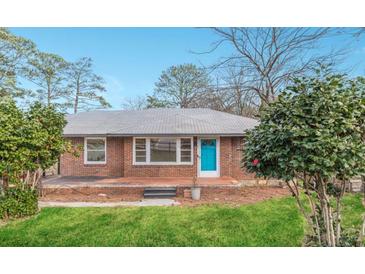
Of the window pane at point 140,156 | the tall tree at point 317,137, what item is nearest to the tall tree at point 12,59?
the window pane at point 140,156

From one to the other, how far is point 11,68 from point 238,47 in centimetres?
1545

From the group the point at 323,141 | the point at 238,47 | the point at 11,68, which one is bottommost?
the point at 323,141

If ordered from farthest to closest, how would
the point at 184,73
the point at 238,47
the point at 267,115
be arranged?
the point at 184,73, the point at 238,47, the point at 267,115

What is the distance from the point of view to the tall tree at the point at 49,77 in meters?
17.0

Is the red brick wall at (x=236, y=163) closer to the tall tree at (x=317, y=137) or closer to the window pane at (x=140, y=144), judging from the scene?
the window pane at (x=140, y=144)

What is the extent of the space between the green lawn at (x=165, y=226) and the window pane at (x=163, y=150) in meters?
4.45

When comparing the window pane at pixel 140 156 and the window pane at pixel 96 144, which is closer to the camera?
the window pane at pixel 140 156

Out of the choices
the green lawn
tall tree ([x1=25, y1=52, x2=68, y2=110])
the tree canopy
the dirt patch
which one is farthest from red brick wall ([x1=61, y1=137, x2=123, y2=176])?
tall tree ([x1=25, y1=52, x2=68, y2=110])

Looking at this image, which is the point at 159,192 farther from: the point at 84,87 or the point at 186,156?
the point at 84,87

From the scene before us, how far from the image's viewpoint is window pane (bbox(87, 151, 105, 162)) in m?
11.4

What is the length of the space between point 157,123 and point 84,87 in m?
12.1

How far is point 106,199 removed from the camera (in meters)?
7.59
